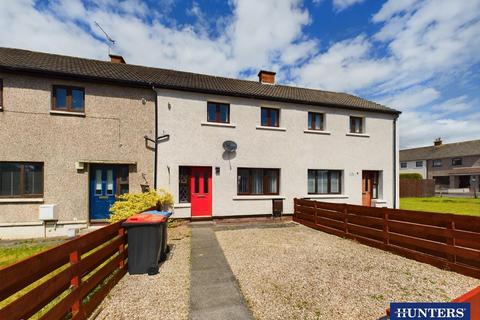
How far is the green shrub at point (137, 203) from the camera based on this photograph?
7.68 meters

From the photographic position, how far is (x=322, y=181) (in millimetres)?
11750

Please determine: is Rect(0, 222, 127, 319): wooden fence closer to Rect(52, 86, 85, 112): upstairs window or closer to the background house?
Rect(52, 86, 85, 112): upstairs window

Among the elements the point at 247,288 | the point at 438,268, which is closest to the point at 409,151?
the point at 438,268

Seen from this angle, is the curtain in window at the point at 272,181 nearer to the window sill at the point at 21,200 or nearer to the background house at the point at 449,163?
the window sill at the point at 21,200

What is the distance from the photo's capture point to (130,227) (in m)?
4.78

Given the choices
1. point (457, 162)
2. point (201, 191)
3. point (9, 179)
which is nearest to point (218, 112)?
point (201, 191)

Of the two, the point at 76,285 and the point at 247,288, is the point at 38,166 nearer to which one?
the point at 76,285

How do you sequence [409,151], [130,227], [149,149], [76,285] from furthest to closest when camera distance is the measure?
[409,151]
[149,149]
[130,227]
[76,285]

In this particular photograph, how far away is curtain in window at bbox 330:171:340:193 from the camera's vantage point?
39.2ft

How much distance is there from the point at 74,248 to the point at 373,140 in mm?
13850

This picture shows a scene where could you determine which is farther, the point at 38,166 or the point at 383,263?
the point at 38,166

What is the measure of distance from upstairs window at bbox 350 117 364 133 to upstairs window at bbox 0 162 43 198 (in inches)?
574

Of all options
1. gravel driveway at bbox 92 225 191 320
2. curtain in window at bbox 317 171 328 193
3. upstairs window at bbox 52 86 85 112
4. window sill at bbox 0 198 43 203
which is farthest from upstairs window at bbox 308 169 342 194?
window sill at bbox 0 198 43 203

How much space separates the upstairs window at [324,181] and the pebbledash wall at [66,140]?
25.8ft
